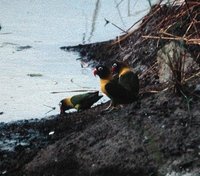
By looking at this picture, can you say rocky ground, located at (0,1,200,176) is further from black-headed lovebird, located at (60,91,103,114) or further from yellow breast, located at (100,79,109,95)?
black-headed lovebird, located at (60,91,103,114)

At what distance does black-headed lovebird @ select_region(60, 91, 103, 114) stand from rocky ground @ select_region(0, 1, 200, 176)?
0.38 meters

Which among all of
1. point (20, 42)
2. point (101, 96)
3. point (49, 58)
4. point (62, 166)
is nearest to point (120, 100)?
point (101, 96)

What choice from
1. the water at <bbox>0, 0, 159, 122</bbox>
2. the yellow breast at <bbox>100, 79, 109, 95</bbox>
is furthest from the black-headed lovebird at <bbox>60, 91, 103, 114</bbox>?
the yellow breast at <bbox>100, 79, 109, 95</bbox>

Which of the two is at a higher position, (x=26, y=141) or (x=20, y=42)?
(x=20, y=42)

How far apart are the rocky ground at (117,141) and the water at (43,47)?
52 centimetres

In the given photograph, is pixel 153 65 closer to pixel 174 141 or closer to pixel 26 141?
pixel 26 141

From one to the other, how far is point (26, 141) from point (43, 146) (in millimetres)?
251

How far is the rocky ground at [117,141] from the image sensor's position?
133 inches

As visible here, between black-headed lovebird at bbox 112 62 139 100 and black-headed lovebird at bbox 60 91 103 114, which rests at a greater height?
black-headed lovebird at bbox 112 62 139 100

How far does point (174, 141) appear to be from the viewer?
3.49m

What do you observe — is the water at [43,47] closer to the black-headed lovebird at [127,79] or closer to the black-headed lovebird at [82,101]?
the black-headed lovebird at [82,101]

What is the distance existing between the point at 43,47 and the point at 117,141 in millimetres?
3987

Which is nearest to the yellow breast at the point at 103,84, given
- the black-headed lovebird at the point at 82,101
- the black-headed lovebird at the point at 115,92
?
the black-headed lovebird at the point at 115,92

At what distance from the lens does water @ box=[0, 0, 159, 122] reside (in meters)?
5.52
